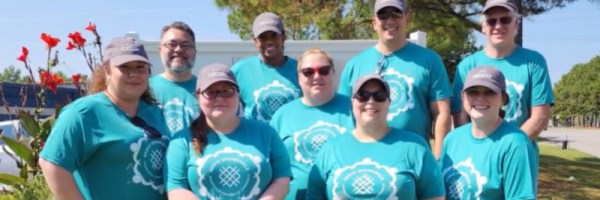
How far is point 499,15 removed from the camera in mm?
3469

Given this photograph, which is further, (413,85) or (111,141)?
(413,85)

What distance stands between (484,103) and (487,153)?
0.26 meters

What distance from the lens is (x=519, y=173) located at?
8.55 feet

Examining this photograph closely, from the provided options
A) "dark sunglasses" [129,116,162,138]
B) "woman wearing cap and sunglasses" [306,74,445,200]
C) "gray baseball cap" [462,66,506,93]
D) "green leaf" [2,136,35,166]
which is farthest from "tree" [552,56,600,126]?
"dark sunglasses" [129,116,162,138]

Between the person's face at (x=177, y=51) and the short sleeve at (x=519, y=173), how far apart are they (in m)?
1.98

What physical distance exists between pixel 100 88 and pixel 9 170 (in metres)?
6.39

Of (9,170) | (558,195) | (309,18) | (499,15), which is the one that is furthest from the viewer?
(309,18)

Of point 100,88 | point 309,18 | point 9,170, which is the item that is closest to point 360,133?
point 100,88

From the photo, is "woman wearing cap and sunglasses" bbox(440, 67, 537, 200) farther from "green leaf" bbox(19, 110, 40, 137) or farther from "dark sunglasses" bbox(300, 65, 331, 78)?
"green leaf" bbox(19, 110, 40, 137)

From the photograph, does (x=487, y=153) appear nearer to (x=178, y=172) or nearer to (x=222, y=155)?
(x=222, y=155)

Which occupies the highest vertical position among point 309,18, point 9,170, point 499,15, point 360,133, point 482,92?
point 309,18

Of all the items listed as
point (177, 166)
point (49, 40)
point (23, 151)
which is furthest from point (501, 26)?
point (23, 151)

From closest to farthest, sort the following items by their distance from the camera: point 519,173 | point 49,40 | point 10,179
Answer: point 519,173 < point 49,40 < point 10,179

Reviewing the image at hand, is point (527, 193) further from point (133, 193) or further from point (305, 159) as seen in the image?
point (133, 193)
